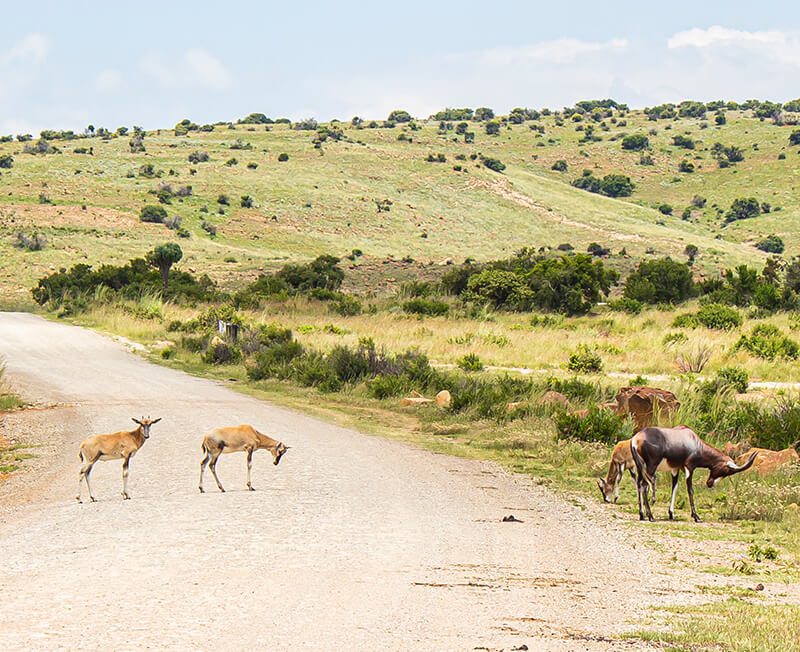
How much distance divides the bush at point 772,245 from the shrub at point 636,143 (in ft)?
140

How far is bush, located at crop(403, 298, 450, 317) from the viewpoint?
124ft

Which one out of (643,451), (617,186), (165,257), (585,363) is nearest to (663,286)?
(585,363)

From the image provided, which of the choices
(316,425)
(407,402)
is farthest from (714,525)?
(407,402)

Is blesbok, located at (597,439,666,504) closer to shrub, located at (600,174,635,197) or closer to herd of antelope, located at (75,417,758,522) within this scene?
herd of antelope, located at (75,417,758,522)

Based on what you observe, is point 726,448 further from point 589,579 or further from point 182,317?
point 182,317

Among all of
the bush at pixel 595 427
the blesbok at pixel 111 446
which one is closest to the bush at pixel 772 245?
the bush at pixel 595 427

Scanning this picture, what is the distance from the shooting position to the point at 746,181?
114 metres

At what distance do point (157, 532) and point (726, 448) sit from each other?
27.2ft

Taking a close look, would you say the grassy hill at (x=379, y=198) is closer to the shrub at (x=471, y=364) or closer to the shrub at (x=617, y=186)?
the shrub at (x=617, y=186)

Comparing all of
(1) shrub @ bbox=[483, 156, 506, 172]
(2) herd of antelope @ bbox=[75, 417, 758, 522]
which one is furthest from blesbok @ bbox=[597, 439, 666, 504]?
(1) shrub @ bbox=[483, 156, 506, 172]

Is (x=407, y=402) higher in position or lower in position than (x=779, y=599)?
lower

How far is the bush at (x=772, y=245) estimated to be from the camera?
90062 mm

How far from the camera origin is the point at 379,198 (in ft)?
328

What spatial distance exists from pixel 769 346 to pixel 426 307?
648 inches
